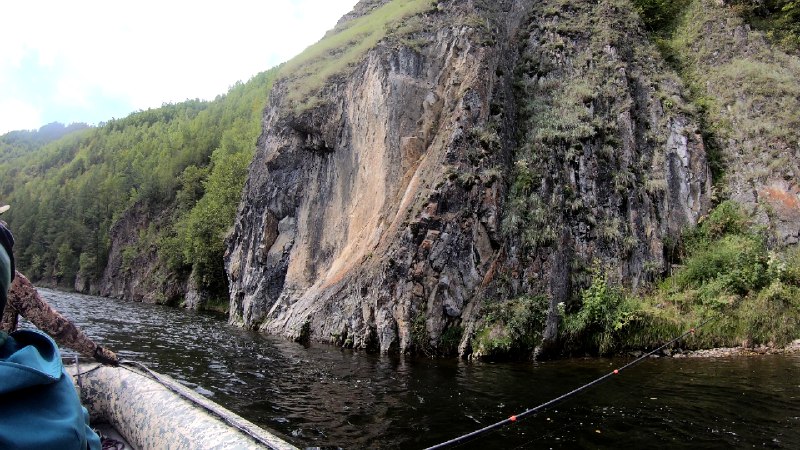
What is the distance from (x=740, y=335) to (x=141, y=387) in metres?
16.7

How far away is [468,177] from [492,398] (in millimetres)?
9269

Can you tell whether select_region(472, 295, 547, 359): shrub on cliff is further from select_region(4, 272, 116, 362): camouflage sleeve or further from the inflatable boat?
select_region(4, 272, 116, 362): camouflage sleeve

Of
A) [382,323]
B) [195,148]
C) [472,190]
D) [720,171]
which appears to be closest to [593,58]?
[720,171]

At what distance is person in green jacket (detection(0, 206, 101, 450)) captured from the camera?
4.84 feet

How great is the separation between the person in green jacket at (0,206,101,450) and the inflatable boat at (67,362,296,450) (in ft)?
4.12

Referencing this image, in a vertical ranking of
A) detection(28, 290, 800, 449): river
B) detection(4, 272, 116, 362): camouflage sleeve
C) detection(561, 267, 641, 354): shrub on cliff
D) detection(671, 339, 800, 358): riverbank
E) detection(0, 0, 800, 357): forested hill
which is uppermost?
detection(0, 0, 800, 357): forested hill

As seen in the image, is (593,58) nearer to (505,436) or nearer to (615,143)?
(615,143)

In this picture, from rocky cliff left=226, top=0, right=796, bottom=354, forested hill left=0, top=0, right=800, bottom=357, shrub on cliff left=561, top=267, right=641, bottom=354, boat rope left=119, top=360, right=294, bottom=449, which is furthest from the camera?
rocky cliff left=226, top=0, right=796, bottom=354

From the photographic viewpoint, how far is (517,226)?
652 inches

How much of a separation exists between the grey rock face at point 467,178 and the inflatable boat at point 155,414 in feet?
37.8

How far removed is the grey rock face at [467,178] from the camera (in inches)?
642

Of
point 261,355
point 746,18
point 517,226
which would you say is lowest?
point 261,355

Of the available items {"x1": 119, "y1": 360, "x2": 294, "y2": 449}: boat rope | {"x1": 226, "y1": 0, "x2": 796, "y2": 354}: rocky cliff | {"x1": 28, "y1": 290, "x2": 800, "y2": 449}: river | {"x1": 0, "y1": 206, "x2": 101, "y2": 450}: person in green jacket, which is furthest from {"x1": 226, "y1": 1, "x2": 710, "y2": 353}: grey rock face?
{"x1": 0, "y1": 206, "x2": 101, "y2": 450}: person in green jacket

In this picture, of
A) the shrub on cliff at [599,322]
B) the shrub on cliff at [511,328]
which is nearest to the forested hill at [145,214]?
the shrub on cliff at [511,328]
